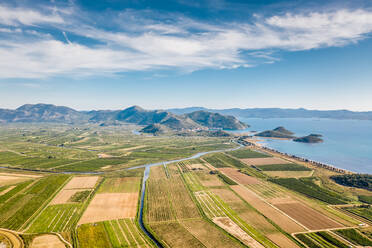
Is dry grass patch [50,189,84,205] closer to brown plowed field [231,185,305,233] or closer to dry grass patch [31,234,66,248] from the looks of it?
dry grass patch [31,234,66,248]

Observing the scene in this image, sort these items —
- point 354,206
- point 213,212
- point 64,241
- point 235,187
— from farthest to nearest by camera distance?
point 235,187 < point 354,206 < point 213,212 < point 64,241

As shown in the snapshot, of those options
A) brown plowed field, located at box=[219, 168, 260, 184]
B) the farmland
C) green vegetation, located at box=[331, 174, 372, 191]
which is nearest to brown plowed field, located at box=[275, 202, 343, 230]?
the farmland

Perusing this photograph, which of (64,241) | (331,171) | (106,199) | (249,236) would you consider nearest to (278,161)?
(331,171)

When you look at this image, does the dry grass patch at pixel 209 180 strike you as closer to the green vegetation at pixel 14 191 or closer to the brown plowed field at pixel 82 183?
the brown plowed field at pixel 82 183

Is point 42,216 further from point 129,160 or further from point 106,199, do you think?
point 129,160

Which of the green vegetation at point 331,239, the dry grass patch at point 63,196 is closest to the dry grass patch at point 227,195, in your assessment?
the green vegetation at point 331,239

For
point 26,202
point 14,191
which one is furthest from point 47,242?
point 14,191
